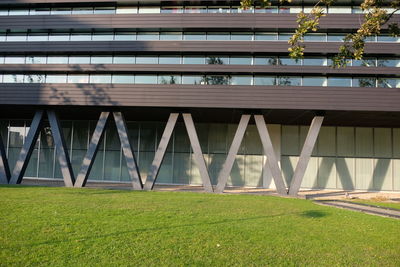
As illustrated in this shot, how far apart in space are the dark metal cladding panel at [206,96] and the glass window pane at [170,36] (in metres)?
3.86

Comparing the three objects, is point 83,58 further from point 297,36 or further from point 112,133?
point 297,36

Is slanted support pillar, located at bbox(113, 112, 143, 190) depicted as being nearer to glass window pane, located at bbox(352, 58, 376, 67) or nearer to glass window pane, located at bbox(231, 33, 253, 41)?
glass window pane, located at bbox(231, 33, 253, 41)

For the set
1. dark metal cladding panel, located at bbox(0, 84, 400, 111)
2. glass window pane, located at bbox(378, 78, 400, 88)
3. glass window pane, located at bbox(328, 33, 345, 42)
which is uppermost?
glass window pane, located at bbox(328, 33, 345, 42)

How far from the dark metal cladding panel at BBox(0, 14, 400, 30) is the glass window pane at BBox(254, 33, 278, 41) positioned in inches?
36.9

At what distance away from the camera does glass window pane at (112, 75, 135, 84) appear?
76.5 ft

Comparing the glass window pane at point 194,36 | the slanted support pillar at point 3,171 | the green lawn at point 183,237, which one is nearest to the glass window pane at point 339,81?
the glass window pane at point 194,36

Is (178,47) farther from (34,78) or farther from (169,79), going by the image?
(34,78)

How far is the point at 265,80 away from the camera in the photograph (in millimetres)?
22359

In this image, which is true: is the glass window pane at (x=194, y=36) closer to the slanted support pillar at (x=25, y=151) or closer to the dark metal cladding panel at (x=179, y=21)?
the dark metal cladding panel at (x=179, y=21)

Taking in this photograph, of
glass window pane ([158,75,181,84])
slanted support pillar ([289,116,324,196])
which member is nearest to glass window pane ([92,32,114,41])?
glass window pane ([158,75,181,84])

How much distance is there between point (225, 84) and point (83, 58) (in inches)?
396

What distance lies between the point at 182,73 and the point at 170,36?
2868 millimetres

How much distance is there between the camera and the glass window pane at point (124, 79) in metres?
23.3

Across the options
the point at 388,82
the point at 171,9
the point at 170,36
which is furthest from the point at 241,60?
the point at 388,82
